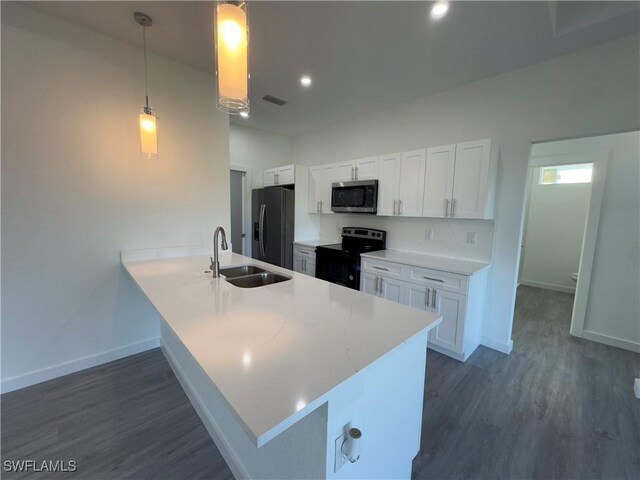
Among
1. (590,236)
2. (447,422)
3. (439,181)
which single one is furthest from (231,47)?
(590,236)

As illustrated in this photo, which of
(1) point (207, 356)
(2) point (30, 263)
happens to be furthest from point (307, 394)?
(2) point (30, 263)

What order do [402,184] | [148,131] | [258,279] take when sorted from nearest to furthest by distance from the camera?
[148,131] < [258,279] < [402,184]

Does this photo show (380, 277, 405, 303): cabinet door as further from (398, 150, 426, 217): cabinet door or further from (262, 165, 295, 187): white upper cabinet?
(262, 165, 295, 187): white upper cabinet

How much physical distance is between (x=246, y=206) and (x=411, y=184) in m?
2.89

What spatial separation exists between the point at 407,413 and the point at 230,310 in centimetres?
101

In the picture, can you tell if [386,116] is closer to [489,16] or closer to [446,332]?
[489,16]

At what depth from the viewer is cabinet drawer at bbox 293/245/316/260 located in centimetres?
386

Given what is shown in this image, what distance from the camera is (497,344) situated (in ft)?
9.10

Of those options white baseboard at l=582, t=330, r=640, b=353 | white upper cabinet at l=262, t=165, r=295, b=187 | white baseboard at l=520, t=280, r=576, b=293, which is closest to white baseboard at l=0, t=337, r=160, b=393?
white upper cabinet at l=262, t=165, r=295, b=187

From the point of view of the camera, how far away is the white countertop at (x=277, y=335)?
0.70 meters

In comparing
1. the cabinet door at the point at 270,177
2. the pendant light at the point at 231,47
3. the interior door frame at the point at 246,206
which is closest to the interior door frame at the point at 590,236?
the pendant light at the point at 231,47

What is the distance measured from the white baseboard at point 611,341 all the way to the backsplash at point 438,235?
62.7 inches

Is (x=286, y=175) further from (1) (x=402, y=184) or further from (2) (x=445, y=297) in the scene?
(2) (x=445, y=297)

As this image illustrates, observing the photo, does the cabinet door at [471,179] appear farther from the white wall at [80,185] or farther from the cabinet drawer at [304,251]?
the white wall at [80,185]
